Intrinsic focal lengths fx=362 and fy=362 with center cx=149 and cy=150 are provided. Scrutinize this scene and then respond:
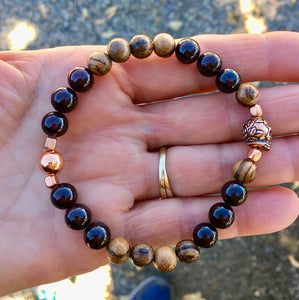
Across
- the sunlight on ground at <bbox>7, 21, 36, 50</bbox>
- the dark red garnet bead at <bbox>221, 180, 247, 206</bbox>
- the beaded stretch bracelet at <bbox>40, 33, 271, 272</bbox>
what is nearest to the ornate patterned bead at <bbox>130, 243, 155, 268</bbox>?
the beaded stretch bracelet at <bbox>40, 33, 271, 272</bbox>

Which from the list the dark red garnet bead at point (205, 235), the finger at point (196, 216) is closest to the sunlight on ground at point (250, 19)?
the finger at point (196, 216)

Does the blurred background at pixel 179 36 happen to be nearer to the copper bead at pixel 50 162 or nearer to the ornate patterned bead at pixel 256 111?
the ornate patterned bead at pixel 256 111

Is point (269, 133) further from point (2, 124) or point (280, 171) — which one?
point (2, 124)

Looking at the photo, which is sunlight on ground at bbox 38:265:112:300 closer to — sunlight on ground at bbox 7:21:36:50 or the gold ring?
the gold ring

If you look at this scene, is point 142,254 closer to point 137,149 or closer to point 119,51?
point 137,149

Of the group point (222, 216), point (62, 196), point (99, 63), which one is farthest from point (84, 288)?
point (99, 63)

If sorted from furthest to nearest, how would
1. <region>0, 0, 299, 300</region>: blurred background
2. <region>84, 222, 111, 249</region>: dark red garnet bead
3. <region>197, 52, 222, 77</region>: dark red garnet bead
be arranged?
<region>0, 0, 299, 300</region>: blurred background < <region>197, 52, 222, 77</region>: dark red garnet bead < <region>84, 222, 111, 249</region>: dark red garnet bead
